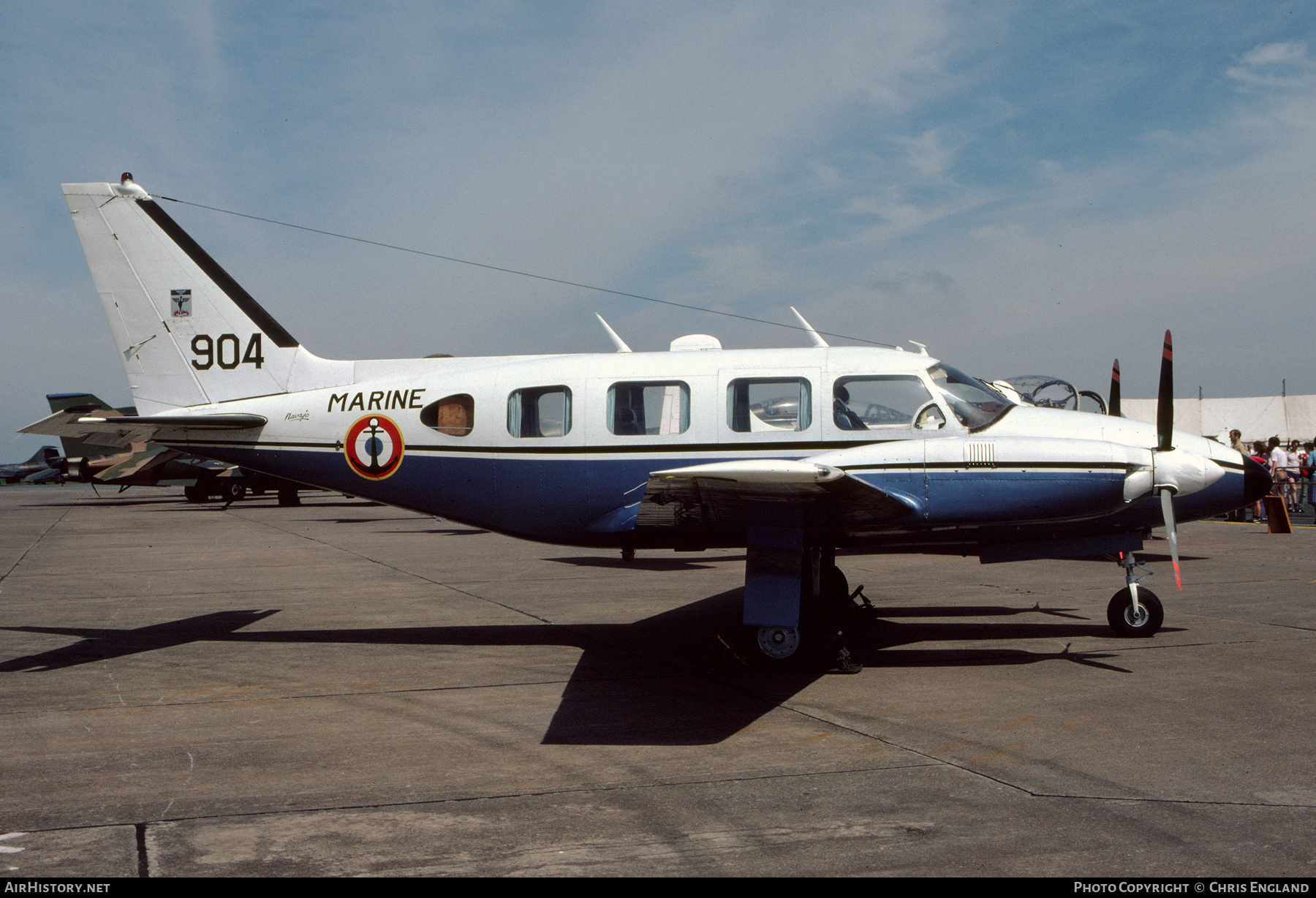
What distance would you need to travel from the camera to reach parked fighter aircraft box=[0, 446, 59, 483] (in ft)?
256

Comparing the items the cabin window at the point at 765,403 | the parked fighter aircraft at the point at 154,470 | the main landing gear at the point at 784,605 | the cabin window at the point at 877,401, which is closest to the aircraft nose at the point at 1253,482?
the cabin window at the point at 877,401

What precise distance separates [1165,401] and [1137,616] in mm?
2092

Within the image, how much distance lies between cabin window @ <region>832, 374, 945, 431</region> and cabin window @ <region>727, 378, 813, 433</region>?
1.03 feet

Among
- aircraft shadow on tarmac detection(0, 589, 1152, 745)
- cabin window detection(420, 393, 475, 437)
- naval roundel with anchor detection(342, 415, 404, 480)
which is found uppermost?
cabin window detection(420, 393, 475, 437)

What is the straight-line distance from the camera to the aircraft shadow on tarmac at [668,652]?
21.3 feet

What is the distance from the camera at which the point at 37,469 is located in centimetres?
9588

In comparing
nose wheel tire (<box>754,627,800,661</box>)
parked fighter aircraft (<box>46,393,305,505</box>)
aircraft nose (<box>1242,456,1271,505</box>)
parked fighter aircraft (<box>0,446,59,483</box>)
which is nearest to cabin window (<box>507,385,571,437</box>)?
nose wheel tire (<box>754,627,800,661</box>)

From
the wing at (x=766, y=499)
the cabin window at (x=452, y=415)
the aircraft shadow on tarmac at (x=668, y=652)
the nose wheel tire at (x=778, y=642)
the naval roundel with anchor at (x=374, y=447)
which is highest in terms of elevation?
the cabin window at (x=452, y=415)

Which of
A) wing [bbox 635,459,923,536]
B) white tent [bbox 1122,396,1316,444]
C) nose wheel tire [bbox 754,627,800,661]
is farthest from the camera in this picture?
white tent [bbox 1122,396,1316,444]

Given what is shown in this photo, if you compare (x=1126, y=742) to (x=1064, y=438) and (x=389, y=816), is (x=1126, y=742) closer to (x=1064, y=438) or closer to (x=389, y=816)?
(x=1064, y=438)

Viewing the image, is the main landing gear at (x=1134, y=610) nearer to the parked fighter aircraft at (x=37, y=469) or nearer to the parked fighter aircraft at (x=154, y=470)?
the parked fighter aircraft at (x=154, y=470)

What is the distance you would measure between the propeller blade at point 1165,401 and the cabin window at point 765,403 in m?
2.94

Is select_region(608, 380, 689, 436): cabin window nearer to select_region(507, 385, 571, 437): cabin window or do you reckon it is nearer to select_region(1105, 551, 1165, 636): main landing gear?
select_region(507, 385, 571, 437): cabin window

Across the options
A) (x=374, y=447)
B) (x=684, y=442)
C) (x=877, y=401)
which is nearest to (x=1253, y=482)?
(x=877, y=401)
